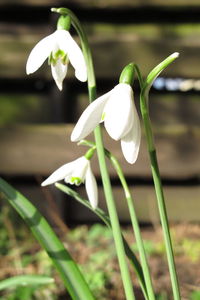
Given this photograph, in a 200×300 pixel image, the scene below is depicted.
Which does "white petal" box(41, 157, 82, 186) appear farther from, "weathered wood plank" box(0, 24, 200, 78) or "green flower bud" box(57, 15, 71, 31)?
"weathered wood plank" box(0, 24, 200, 78)

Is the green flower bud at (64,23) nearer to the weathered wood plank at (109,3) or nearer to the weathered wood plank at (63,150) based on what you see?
the weathered wood plank at (63,150)

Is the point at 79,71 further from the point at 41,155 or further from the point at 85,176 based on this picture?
the point at 41,155

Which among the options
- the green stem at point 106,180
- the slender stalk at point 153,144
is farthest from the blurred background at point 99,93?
the slender stalk at point 153,144

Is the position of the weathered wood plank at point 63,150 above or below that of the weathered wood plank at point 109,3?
below

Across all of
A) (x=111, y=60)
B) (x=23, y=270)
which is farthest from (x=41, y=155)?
(x=23, y=270)

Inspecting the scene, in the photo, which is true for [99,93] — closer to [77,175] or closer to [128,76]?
[77,175]
